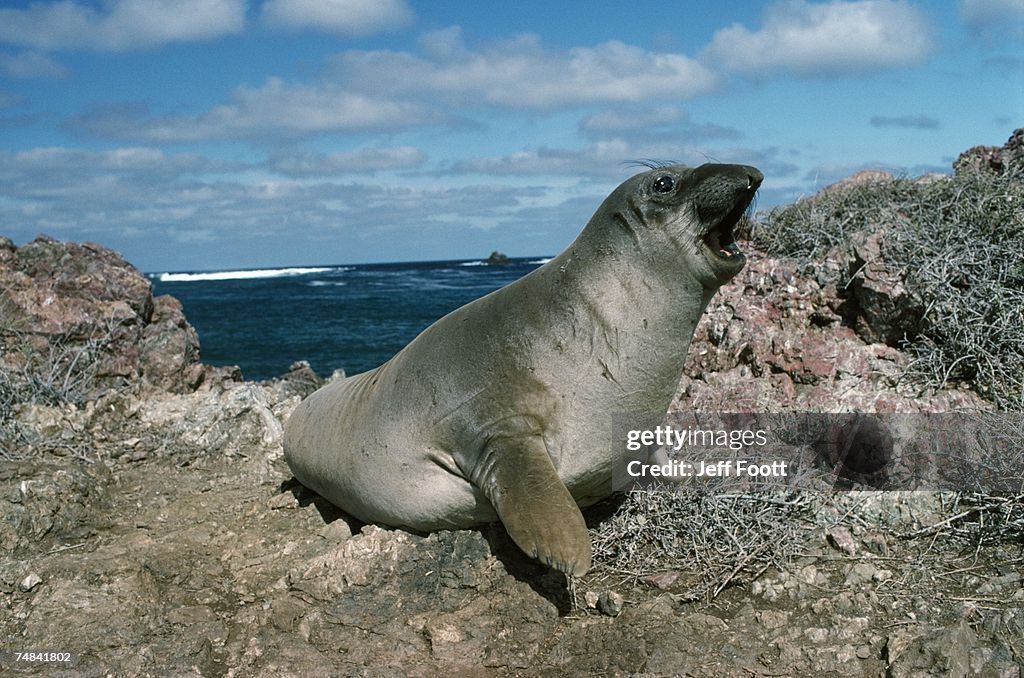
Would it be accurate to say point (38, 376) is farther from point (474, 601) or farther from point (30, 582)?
point (474, 601)

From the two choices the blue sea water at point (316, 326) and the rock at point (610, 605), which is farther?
the blue sea water at point (316, 326)

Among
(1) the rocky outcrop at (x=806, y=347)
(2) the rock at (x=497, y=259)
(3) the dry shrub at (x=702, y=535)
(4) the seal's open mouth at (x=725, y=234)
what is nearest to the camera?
(4) the seal's open mouth at (x=725, y=234)

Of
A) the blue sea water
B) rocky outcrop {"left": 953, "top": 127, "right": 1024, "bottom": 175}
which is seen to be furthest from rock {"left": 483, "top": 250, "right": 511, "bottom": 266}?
rocky outcrop {"left": 953, "top": 127, "right": 1024, "bottom": 175}

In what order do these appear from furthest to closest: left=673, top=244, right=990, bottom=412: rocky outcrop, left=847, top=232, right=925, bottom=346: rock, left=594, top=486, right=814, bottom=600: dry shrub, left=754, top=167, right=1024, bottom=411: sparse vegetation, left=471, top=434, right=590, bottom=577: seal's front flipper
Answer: left=847, top=232, right=925, bottom=346: rock, left=673, top=244, right=990, bottom=412: rocky outcrop, left=754, top=167, right=1024, bottom=411: sparse vegetation, left=594, top=486, right=814, bottom=600: dry shrub, left=471, top=434, right=590, bottom=577: seal's front flipper

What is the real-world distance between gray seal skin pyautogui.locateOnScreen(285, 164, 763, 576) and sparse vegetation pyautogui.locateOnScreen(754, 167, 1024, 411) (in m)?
2.42

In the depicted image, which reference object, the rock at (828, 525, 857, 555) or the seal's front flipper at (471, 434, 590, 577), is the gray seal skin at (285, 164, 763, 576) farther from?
the rock at (828, 525, 857, 555)

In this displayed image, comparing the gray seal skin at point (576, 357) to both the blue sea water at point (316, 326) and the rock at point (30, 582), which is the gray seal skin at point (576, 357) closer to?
the rock at point (30, 582)

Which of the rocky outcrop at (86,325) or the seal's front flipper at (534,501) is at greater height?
the rocky outcrop at (86,325)

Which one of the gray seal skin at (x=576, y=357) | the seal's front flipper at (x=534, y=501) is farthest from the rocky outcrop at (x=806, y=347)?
the seal's front flipper at (x=534, y=501)

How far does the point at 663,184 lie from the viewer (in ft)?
14.5

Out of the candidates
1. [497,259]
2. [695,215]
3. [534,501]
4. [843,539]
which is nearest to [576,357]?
[534,501]

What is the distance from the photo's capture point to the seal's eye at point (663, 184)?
4414 mm

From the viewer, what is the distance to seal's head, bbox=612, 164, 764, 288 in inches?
169

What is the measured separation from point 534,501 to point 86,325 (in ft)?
17.4
